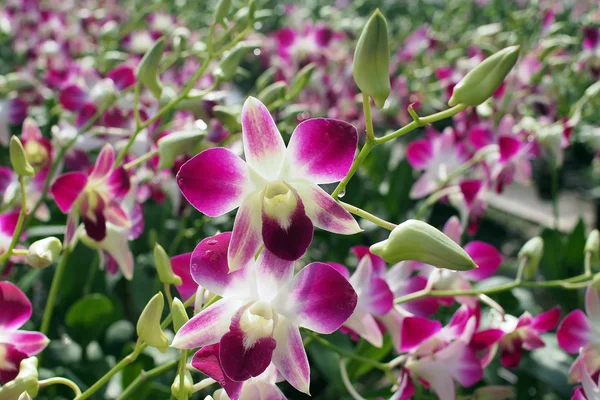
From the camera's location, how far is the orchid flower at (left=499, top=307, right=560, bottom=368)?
581 mm

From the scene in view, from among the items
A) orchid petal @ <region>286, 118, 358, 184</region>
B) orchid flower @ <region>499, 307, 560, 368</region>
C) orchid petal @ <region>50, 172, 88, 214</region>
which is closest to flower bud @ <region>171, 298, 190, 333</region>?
orchid petal @ <region>286, 118, 358, 184</region>

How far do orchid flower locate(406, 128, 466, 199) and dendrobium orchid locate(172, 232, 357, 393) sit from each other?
0.66 meters

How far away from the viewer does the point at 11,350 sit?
45 cm

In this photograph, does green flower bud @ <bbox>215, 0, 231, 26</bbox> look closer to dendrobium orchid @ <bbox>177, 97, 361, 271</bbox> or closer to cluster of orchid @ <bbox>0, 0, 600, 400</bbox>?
cluster of orchid @ <bbox>0, 0, 600, 400</bbox>

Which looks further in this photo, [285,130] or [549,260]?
[549,260]

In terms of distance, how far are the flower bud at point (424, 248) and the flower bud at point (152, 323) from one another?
141mm

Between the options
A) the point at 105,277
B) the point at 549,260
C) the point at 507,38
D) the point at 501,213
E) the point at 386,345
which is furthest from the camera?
the point at 501,213

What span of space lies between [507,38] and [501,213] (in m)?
0.83

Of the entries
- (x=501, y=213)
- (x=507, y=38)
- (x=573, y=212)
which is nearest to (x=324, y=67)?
(x=507, y=38)

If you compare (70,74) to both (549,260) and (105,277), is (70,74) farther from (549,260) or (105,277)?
(549,260)

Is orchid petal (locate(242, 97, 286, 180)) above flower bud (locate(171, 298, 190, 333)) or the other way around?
above

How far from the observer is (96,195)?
1.87 ft

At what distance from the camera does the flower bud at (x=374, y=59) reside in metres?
0.39

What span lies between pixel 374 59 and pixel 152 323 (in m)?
0.22
